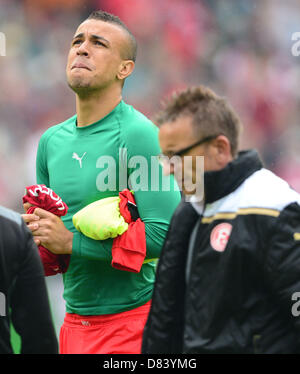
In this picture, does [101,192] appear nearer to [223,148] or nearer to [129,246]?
[129,246]

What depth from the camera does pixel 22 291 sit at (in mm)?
1750

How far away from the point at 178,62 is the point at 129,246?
16.3ft

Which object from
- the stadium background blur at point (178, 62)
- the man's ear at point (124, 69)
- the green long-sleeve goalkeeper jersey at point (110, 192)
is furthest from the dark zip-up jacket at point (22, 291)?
the stadium background blur at point (178, 62)

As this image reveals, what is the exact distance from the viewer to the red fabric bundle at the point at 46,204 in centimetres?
251

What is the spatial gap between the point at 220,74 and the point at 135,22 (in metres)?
1.18

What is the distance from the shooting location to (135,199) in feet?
8.53

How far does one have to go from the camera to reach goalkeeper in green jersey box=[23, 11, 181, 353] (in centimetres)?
257

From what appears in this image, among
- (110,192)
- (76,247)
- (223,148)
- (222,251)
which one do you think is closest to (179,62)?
(110,192)

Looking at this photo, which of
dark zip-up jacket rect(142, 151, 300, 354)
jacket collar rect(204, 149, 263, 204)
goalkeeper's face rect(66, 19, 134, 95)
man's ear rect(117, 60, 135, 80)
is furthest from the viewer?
man's ear rect(117, 60, 135, 80)

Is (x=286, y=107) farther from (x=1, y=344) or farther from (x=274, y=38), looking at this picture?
(x=1, y=344)

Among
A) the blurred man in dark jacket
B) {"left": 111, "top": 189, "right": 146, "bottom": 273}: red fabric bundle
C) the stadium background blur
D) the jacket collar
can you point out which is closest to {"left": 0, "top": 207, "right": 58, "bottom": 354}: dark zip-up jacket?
the blurred man in dark jacket

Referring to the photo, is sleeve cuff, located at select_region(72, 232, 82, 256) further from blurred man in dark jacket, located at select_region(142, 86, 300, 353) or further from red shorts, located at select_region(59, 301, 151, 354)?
blurred man in dark jacket, located at select_region(142, 86, 300, 353)

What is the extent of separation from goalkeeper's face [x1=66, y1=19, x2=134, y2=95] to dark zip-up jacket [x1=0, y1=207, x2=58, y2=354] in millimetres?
1120
